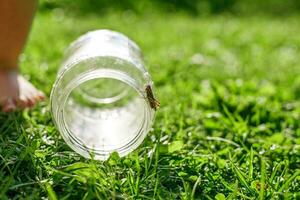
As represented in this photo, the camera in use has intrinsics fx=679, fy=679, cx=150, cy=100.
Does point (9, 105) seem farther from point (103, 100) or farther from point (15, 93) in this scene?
point (103, 100)

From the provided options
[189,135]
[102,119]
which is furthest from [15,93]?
[189,135]

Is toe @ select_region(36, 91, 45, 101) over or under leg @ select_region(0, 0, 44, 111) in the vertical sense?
under

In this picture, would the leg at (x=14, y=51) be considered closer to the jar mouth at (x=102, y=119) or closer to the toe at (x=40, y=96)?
the toe at (x=40, y=96)

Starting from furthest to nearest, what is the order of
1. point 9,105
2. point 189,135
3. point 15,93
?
point 15,93, point 9,105, point 189,135

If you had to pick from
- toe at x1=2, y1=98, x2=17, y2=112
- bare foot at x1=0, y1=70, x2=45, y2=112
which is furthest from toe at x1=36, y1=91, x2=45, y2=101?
toe at x1=2, y1=98, x2=17, y2=112

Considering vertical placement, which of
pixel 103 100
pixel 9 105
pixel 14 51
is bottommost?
pixel 103 100

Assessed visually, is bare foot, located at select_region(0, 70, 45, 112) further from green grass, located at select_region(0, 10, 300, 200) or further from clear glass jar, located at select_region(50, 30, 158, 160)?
clear glass jar, located at select_region(50, 30, 158, 160)

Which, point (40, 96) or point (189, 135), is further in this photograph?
point (40, 96)

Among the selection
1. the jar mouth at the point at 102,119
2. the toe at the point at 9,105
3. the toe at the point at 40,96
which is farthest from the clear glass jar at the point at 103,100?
the toe at the point at 9,105

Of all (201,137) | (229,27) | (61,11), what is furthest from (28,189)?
(61,11)
